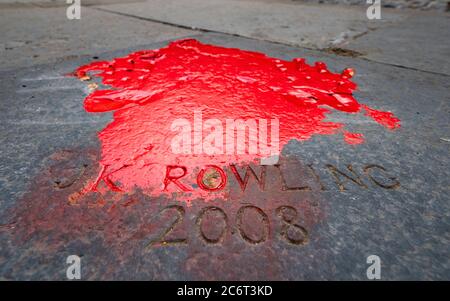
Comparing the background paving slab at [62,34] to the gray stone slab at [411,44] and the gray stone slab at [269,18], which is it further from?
the gray stone slab at [411,44]

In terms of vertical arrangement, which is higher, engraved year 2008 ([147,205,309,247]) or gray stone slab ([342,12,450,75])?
gray stone slab ([342,12,450,75])

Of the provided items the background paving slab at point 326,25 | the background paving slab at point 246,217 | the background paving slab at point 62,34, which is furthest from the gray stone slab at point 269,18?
the background paving slab at point 246,217

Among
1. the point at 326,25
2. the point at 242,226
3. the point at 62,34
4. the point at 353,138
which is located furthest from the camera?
the point at 326,25

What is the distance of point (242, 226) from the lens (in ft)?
2.68

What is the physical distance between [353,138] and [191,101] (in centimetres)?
69

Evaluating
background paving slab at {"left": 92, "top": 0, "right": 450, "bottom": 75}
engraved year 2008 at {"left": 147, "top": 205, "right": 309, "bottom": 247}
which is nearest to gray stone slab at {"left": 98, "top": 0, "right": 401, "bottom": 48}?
background paving slab at {"left": 92, "top": 0, "right": 450, "bottom": 75}

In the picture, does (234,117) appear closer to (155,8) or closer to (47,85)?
(47,85)

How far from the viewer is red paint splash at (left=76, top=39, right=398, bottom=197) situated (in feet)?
3.34

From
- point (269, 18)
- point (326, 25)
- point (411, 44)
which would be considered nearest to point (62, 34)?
point (269, 18)

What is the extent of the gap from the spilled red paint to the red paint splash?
0.19 ft

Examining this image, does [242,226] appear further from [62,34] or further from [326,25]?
[326,25]

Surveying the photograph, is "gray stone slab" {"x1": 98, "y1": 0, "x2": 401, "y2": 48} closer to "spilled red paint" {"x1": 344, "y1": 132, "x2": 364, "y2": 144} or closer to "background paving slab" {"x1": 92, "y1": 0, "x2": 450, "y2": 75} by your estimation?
"background paving slab" {"x1": 92, "y1": 0, "x2": 450, "y2": 75}

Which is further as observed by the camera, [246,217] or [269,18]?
[269,18]

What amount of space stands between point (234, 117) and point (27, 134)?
2.64 feet
